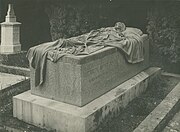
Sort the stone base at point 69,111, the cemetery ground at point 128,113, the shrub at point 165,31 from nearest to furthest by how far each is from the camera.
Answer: the stone base at point 69,111, the cemetery ground at point 128,113, the shrub at point 165,31

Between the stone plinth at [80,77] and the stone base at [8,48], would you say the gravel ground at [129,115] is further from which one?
the stone base at [8,48]

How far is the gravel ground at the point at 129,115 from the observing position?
5.39 meters

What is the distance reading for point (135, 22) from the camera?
10312 millimetres

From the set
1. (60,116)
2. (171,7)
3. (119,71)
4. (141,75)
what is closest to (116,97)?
(119,71)

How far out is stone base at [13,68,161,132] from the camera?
503cm

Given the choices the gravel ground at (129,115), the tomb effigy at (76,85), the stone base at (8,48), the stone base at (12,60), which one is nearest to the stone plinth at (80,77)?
the tomb effigy at (76,85)

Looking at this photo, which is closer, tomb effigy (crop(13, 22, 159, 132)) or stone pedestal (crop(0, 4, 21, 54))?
tomb effigy (crop(13, 22, 159, 132))

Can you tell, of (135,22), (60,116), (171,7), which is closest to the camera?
(60,116)

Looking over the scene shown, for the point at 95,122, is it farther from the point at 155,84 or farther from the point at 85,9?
the point at 85,9

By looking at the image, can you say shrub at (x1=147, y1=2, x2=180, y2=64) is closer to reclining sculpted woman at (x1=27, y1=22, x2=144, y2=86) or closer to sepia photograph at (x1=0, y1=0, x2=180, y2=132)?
sepia photograph at (x1=0, y1=0, x2=180, y2=132)

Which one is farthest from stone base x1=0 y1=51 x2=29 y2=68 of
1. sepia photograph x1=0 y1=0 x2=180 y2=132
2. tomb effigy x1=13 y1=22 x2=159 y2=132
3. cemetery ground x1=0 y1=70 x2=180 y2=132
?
tomb effigy x1=13 y1=22 x2=159 y2=132

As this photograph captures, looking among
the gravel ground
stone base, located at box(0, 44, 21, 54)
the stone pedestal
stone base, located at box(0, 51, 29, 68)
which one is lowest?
the gravel ground

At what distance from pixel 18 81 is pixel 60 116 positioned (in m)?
2.92

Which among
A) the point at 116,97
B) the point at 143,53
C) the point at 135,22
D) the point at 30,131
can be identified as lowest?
the point at 30,131
